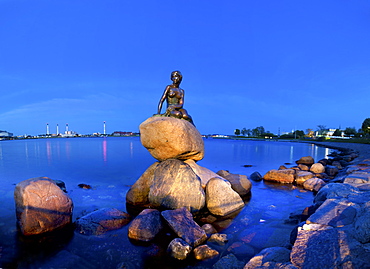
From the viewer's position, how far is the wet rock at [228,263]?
4.22 m

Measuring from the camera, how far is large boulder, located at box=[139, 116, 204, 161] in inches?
305

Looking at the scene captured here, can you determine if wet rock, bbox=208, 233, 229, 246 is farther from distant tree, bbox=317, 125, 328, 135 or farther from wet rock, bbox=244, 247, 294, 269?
distant tree, bbox=317, 125, 328, 135

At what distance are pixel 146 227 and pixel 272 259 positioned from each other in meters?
3.19

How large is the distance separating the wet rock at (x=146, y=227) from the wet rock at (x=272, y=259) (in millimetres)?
2713

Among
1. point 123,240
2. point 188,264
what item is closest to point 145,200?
point 123,240

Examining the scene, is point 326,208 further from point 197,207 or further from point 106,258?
point 106,258

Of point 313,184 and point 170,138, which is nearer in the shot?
point 170,138

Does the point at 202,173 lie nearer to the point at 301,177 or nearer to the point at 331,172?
the point at 301,177

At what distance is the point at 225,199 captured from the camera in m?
7.53

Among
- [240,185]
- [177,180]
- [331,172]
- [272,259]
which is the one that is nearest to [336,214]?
[272,259]

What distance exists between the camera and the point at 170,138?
7793 millimetres

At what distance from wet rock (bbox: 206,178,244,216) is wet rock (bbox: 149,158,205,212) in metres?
0.33

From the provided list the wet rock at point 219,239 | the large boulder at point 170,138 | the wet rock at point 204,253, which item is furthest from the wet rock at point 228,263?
the large boulder at point 170,138

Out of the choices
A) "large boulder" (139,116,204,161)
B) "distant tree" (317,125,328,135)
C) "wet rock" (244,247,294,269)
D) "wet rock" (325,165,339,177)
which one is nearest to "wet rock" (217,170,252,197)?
"large boulder" (139,116,204,161)
